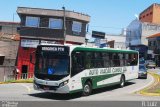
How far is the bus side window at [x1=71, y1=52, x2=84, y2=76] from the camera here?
20253 mm

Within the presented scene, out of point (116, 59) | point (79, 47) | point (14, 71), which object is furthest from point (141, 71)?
point (79, 47)

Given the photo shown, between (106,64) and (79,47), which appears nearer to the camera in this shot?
(79,47)

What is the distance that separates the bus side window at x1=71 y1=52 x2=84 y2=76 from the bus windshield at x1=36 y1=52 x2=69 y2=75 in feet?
1.75

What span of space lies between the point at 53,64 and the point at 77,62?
4.92ft

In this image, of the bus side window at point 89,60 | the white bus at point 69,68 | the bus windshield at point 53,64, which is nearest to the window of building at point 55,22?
the white bus at point 69,68

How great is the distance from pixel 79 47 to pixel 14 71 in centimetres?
2597

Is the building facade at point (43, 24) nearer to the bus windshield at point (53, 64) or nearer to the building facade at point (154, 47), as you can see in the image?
the bus windshield at point (53, 64)

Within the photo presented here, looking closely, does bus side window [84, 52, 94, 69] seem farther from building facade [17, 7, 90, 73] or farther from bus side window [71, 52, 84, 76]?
building facade [17, 7, 90, 73]

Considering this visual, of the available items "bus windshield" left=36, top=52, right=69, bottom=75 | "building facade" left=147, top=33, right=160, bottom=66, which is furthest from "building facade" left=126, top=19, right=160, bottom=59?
"bus windshield" left=36, top=52, right=69, bottom=75

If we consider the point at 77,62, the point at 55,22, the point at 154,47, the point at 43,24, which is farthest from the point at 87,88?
the point at 154,47

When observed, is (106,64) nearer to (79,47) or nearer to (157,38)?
(79,47)

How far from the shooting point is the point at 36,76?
20297 mm

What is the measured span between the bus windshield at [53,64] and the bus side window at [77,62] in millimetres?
533

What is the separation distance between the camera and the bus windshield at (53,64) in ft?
64.8
